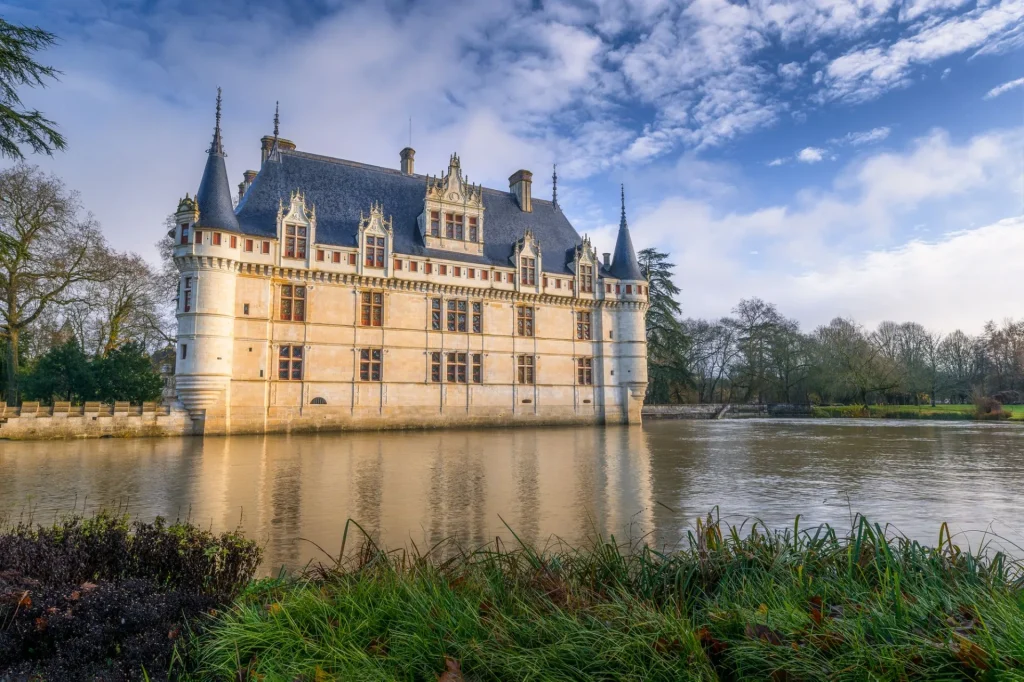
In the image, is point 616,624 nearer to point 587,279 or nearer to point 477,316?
point 477,316

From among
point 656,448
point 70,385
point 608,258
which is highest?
point 608,258

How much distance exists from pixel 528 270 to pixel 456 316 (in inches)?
201

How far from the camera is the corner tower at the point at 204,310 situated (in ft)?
80.9

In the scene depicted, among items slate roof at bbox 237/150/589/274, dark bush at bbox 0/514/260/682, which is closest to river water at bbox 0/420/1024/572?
dark bush at bbox 0/514/260/682

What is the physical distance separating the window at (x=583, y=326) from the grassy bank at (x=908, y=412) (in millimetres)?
22814

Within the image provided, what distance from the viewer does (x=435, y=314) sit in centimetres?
3109

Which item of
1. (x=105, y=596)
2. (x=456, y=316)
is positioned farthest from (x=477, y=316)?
(x=105, y=596)

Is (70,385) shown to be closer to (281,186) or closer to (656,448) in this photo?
(281,186)

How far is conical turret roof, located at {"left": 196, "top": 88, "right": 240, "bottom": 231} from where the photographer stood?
25311 mm

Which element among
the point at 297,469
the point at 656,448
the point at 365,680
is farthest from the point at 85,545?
the point at 656,448

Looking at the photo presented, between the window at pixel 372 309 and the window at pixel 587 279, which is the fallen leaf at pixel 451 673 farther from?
the window at pixel 587 279

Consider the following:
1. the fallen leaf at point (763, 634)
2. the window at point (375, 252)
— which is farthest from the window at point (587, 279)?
the fallen leaf at point (763, 634)

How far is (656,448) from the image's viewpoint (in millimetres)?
19281

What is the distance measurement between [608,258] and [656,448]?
68.4ft
